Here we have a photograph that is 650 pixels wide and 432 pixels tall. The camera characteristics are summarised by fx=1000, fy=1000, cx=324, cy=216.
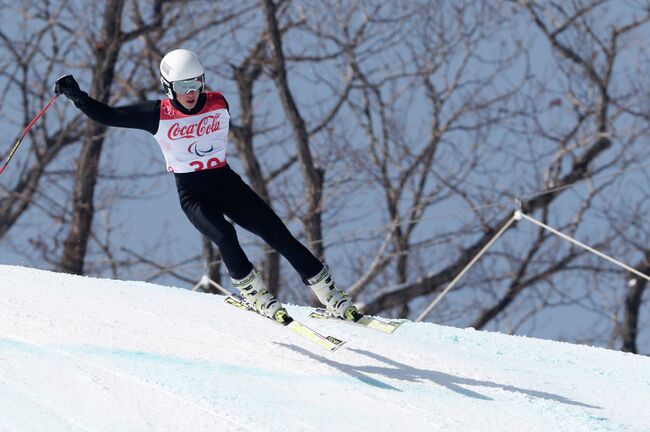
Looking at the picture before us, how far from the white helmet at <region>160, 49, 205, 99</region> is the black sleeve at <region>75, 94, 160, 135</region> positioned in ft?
0.46

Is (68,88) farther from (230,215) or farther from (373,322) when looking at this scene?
(373,322)

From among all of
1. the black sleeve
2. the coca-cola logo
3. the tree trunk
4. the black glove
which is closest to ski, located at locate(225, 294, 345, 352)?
the coca-cola logo

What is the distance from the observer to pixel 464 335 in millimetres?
5953

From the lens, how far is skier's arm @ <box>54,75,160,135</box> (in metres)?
4.63

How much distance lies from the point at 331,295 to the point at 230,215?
0.66 m

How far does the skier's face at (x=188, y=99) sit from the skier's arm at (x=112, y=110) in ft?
0.41

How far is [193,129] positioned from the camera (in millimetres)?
4793

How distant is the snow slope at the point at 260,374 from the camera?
3.86 meters

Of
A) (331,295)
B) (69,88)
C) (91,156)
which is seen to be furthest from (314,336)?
(91,156)

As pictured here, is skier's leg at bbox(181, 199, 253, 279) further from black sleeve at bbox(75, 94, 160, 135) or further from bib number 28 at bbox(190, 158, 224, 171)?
black sleeve at bbox(75, 94, 160, 135)

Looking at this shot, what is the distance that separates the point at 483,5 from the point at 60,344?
38.6 feet

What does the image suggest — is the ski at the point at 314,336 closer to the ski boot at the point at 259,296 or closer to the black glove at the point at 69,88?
the ski boot at the point at 259,296

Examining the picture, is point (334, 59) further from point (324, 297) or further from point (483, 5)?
point (324, 297)

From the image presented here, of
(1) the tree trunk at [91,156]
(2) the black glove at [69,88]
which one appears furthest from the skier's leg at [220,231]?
(1) the tree trunk at [91,156]
